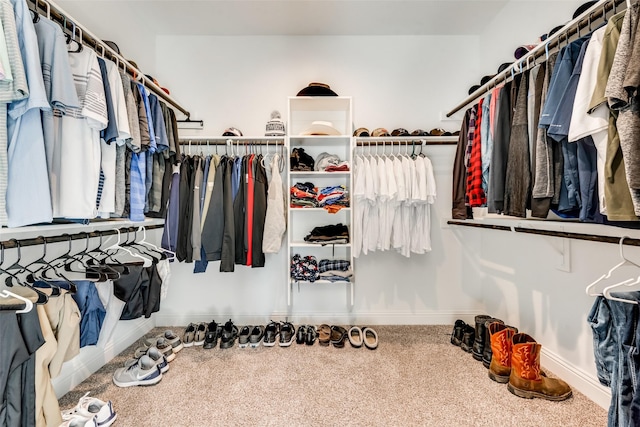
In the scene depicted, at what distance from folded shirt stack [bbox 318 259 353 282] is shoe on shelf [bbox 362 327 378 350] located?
0.45 m

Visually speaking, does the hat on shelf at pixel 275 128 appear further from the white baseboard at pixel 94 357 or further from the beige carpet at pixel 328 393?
the white baseboard at pixel 94 357

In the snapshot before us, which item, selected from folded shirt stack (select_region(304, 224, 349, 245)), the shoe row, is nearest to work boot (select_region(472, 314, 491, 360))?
the shoe row

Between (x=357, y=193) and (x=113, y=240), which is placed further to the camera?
(x=357, y=193)

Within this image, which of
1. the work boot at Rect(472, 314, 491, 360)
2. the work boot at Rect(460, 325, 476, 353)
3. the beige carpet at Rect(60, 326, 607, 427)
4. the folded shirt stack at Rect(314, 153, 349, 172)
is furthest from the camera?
the folded shirt stack at Rect(314, 153, 349, 172)

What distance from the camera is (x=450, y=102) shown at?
2633mm

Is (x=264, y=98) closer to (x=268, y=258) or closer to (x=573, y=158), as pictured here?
(x=268, y=258)

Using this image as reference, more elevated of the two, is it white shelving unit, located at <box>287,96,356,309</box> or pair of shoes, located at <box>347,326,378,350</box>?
white shelving unit, located at <box>287,96,356,309</box>

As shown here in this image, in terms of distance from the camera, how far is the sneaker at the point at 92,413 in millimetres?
1318

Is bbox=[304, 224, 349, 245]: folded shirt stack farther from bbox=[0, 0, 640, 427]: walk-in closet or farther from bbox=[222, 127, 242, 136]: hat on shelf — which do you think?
bbox=[222, 127, 242, 136]: hat on shelf

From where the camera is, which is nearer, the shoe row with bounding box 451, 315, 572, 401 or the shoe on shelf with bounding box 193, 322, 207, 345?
the shoe row with bounding box 451, 315, 572, 401

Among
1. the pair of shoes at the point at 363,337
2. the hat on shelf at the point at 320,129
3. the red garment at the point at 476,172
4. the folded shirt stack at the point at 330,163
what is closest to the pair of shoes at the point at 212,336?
the pair of shoes at the point at 363,337

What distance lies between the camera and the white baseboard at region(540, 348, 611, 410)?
147 centimetres

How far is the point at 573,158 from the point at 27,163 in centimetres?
204

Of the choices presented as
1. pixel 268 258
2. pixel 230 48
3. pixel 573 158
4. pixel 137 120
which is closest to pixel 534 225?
pixel 573 158
